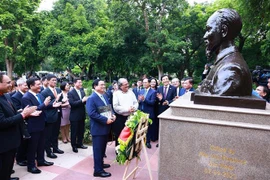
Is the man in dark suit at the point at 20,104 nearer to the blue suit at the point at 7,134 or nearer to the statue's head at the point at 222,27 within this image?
the blue suit at the point at 7,134

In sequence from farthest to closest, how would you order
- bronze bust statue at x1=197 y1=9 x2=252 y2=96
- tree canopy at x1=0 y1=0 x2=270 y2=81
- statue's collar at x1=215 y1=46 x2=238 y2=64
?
tree canopy at x1=0 y1=0 x2=270 y2=81, statue's collar at x1=215 y1=46 x2=238 y2=64, bronze bust statue at x1=197 y1=9 x2=252 y2=96

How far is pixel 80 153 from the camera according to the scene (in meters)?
5.10

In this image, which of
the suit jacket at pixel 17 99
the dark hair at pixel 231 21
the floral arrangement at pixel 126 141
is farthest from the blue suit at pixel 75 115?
the dark hair at pixel 231 21

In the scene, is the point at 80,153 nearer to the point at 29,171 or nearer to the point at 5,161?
the point at 29,171

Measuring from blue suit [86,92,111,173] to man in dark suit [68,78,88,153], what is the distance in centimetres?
122

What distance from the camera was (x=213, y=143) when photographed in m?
2.83

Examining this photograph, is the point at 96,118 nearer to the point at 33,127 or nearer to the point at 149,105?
the point at 33,127

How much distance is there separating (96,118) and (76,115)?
1482 millimetres

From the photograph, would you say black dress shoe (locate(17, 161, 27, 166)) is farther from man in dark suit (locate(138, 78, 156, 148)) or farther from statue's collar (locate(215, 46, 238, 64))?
statue's collar (locate(215, 46, 238, 64))

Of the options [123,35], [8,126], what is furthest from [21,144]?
[123,35]

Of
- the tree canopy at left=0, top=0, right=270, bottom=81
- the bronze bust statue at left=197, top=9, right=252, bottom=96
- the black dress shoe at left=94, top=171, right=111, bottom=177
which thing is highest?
the tree canopy at left=0, top=0, right=270, bottom=81

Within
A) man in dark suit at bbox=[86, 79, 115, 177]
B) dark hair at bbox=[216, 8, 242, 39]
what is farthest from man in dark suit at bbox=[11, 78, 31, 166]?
dark hair at bbox=[216, 8, 242, 39]

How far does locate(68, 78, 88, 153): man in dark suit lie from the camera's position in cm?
520

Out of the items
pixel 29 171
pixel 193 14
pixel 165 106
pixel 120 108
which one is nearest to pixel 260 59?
pixel 193 14
